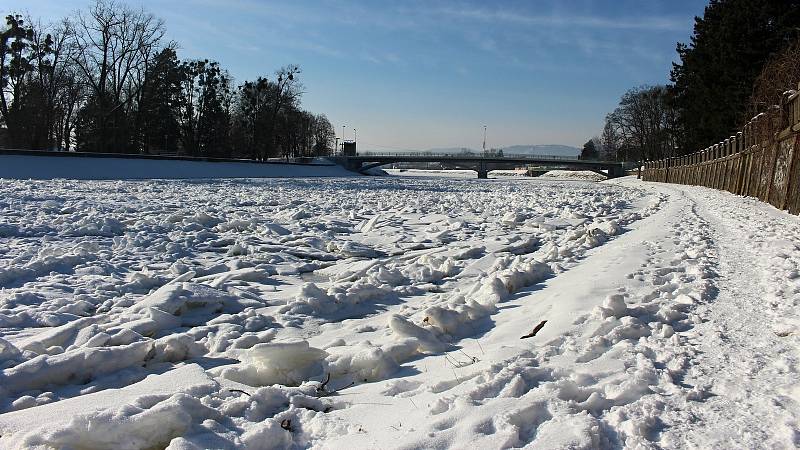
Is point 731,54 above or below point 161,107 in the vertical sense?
above

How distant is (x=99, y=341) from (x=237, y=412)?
1554 mm

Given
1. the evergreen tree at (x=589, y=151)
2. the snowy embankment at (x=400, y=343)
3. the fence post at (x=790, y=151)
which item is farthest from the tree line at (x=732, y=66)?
the evergreen tree at (x=589, y=151)

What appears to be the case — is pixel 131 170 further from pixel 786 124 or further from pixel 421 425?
pixel 421 425

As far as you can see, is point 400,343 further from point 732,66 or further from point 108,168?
point 732,66

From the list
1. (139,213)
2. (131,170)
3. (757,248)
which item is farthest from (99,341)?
(131,170)

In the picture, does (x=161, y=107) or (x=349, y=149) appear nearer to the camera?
Result: (x=161, y=107)

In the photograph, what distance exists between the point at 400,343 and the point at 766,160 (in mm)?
13165

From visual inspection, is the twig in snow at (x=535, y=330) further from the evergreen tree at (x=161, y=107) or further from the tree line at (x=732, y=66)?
the evergreen tree at (x=161, y=107)

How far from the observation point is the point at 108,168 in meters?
31.3

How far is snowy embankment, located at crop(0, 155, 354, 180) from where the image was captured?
2617 centimetres

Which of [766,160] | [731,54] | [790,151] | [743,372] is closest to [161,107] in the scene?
[731,54]

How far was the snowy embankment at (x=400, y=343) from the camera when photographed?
262cm

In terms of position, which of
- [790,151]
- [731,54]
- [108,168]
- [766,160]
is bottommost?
[108,168]

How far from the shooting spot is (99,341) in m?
3.91
